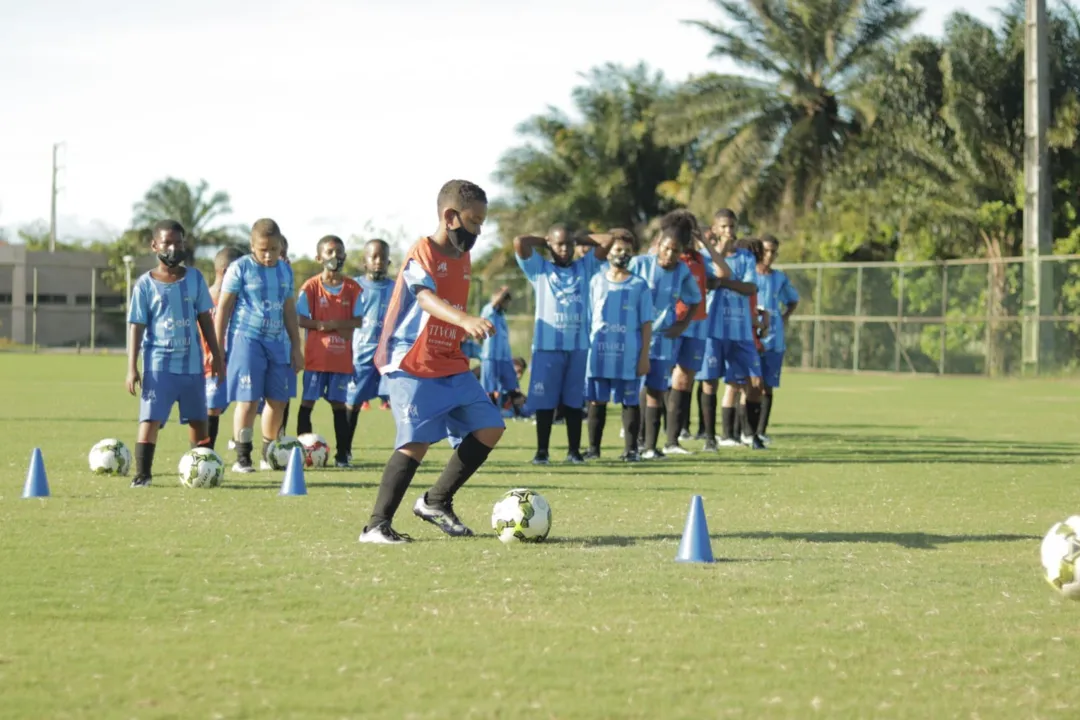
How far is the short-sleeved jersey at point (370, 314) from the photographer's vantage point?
13.8 meters

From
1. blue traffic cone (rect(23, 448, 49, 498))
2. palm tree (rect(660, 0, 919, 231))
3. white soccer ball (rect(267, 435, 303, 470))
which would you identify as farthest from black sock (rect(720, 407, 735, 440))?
palm tree (rect(660, 0, 919, 231))

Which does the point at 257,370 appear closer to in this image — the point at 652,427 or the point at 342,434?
the point at 342,434

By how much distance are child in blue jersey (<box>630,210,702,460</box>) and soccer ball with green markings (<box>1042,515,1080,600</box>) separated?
280 inches

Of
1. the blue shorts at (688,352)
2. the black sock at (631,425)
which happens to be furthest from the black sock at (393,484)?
the blue shorts at (688,352)

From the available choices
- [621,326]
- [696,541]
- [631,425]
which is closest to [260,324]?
[621,326]

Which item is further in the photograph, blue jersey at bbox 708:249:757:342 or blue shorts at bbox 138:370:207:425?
blue jersey at bbox 708:249:757:342

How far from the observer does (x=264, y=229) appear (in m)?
12.0

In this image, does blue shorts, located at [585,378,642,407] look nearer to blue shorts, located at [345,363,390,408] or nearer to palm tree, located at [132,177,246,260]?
blue shorts, located at [345,363,390,408]

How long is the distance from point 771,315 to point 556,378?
3814 mm

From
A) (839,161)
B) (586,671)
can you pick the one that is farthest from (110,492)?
(839,161)

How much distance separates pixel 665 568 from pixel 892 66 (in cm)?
3738

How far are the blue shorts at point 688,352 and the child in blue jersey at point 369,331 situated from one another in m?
2.82

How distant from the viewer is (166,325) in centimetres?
1071

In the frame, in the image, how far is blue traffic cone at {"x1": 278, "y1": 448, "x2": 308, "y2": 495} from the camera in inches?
413
